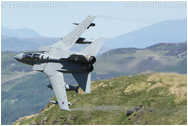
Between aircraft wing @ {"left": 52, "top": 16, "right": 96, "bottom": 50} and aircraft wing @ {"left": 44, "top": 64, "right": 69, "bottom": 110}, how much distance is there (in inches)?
284

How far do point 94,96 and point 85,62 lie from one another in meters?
51.4

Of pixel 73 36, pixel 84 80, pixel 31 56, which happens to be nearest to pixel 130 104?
pixel 73 36

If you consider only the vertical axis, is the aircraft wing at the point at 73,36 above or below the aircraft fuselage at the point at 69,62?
above

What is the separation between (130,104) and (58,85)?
46096 mm

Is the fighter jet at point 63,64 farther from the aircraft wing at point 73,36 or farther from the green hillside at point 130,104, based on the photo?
the green hillside at point 130,104

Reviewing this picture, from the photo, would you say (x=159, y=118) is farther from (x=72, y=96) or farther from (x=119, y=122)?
(x=72, y=96)

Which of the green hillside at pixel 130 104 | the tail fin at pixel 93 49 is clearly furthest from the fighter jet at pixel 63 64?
the green hillside at pixel 130 104

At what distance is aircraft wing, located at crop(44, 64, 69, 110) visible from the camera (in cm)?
4506

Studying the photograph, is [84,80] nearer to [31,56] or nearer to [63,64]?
[63,64]

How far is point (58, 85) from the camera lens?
48.2m

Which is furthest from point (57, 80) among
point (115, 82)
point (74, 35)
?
point (115, 82)

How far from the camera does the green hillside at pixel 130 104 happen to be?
78000 mm

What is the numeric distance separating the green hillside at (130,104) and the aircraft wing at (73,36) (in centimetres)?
2351

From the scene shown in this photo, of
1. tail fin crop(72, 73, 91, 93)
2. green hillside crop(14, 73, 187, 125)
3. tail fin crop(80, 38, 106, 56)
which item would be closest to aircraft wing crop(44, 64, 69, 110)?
tail fin crop(72, 73, 91, 93)
